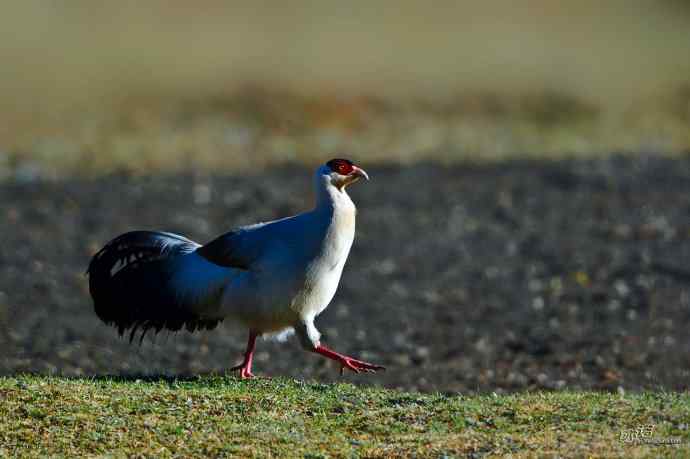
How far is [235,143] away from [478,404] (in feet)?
59.1

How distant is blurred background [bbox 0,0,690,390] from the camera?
56.6 feet

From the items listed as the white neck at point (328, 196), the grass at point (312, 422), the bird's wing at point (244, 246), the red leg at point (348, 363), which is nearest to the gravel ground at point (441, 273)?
the bird's wing at point (244, 246)

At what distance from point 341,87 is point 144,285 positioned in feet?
72.4

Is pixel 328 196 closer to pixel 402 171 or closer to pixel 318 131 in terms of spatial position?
pixel 402 171

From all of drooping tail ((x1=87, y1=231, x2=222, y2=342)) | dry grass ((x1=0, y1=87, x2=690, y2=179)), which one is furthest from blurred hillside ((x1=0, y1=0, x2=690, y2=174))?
drooping tail ((x1=87, y1=231, x2=222, y2=342))

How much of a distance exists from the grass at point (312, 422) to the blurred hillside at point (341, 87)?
49.3 ft

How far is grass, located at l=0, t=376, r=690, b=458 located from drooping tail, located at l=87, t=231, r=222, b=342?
1008mm

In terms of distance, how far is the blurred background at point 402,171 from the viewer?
17266mm

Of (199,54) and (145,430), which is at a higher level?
(199,54)

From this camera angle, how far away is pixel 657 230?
70.4ft

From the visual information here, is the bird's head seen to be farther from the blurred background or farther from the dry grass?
the dry grass

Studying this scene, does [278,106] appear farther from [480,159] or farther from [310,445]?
[310,445]

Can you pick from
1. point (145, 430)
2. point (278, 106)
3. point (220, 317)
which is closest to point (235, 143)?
point (278, 106)

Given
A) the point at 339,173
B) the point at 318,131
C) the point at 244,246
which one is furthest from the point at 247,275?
the point at 318,131
